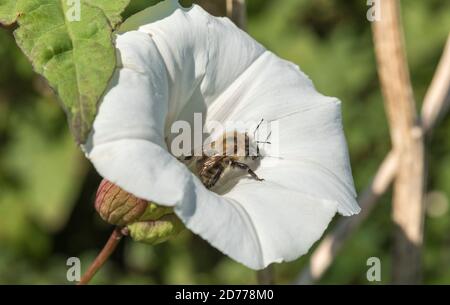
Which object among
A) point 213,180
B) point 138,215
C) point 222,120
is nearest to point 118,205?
point 138,215

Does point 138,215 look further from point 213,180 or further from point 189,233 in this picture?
point 189,233

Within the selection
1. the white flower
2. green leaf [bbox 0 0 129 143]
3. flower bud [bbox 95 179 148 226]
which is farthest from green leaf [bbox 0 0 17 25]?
flower bud [bbox 95 179 148 226]

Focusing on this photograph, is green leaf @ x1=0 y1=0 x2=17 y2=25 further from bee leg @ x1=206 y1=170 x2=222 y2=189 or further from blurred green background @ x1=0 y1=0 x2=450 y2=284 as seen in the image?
blurred green background @ x1=0 y1=0 x2=450 y2=284

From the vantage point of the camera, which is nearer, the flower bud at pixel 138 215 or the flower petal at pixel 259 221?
the flower petal at pixel 259 221

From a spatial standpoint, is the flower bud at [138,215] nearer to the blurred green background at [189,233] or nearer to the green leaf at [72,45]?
the green leaf at [72,45]

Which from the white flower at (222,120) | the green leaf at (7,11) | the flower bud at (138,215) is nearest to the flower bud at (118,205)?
the flower bud at (138,215)
